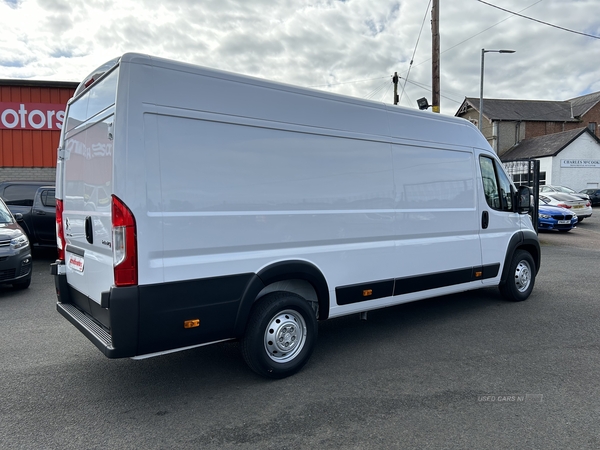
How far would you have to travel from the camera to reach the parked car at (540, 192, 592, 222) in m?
18.0

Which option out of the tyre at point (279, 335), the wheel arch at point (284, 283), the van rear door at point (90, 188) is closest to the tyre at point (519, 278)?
the wheel arch at point (284, 283)

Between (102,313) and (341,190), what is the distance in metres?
2.37

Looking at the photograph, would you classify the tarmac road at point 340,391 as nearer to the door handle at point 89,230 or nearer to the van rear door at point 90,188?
the van rear door at point 90,188

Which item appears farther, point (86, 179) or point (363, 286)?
point (363, 286)

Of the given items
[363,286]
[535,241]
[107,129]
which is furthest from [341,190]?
[535,241]

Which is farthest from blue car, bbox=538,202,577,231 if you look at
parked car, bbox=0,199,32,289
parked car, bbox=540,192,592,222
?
parked car, bbox=0,199,32,289

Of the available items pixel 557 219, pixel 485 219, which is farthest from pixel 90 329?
pixel 557 219

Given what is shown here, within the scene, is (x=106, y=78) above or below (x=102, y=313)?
above

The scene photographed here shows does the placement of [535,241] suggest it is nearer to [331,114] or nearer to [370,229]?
[370,229]

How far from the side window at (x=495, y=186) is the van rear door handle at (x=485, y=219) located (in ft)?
0.56

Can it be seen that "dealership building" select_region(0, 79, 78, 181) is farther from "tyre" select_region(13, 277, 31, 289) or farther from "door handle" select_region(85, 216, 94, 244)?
"door handle" select_region(85, 216, 94, 244)

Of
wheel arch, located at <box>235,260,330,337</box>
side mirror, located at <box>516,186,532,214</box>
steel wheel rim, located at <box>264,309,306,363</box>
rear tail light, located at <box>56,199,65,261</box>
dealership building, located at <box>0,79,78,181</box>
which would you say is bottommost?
steel wheel rim, located at <box>264,309,306,363</box>

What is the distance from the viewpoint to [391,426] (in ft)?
10.8

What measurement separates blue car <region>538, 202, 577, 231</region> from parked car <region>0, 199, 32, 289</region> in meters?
15.9
